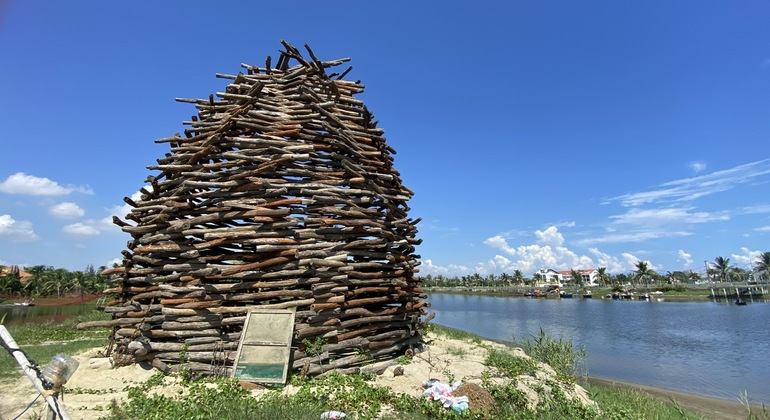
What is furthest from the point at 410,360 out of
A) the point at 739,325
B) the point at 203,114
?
the point at 739,325

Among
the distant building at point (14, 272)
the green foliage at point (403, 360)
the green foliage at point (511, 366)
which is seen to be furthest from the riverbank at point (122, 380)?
the distant building at point (14, 272)

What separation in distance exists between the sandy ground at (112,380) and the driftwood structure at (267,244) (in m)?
0.52

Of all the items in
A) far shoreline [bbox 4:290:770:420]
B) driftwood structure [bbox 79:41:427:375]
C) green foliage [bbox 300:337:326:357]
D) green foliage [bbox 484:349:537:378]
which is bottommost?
far shoreline [bbox 4:290:770:420]

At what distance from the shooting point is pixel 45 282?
219 feet

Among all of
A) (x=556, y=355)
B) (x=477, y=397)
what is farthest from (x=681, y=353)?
(x=477, y=397)

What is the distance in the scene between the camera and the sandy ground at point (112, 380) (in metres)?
5.86

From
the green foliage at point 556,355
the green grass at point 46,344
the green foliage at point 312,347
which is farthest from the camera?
the green foliage at point 556,355

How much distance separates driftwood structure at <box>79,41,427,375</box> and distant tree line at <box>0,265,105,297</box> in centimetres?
6512

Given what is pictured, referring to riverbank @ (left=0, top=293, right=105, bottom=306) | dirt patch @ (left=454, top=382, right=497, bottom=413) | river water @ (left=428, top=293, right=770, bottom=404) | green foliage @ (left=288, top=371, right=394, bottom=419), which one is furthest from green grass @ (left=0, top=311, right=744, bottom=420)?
riverbank @ (left=0, top=293, right=105, bottom=306)

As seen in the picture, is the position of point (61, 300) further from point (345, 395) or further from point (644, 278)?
point (644, 278)

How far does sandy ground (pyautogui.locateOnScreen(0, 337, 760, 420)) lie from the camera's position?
5855mm

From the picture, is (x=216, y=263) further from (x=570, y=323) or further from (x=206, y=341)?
(x=570, y=323)

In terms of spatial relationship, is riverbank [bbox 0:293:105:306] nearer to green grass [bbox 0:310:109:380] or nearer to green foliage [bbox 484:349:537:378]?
green grass [bbox 0:310:109:380]

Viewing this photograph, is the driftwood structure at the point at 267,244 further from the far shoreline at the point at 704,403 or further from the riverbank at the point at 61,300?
the riverbank at the point at 61,300
